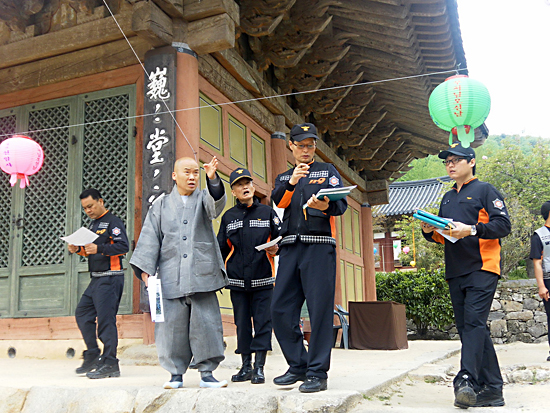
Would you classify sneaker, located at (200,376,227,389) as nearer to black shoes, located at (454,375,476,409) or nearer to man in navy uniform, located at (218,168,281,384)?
man in navy uniform, located at (218,168,281,384)

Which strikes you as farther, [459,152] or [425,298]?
[425,298]

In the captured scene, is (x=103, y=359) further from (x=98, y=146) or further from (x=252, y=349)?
(x=98, y=146)

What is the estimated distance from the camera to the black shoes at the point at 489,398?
331 centimetres

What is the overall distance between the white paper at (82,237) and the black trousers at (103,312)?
403 mm

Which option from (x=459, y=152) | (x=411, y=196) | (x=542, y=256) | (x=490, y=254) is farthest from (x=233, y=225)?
(x=411, y=196)

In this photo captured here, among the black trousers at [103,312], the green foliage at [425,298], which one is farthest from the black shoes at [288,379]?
the green foliage at [425,298]

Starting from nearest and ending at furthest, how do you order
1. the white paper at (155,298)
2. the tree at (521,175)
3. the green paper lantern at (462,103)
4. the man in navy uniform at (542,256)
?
the white paper at (155,298), the green paper lantern at (462,103), the man in navy uniform at (542,256), the tree at (521,175)

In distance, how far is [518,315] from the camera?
42.8 ft

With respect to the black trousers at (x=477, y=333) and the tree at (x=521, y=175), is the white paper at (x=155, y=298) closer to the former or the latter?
the black trousers at (x=477, y=333)

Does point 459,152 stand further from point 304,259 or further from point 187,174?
point 187,174

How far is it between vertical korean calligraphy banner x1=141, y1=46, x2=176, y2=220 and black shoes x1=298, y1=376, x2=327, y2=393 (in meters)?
3.18

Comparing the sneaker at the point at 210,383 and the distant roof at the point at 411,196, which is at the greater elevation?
the distant roof at the point at 411,196

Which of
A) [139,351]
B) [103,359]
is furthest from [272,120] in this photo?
[103,359]

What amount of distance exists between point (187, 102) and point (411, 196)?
25.0 m
